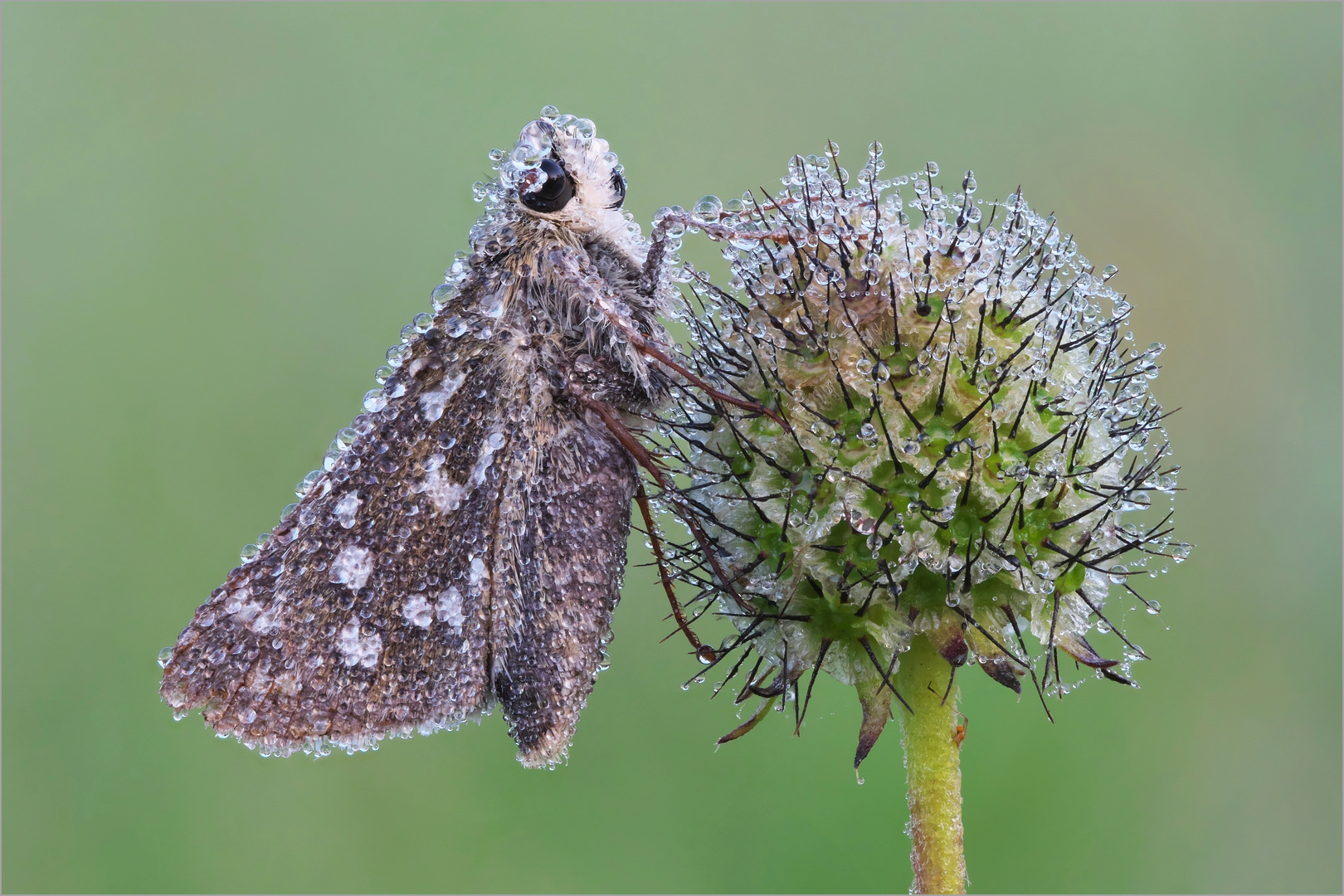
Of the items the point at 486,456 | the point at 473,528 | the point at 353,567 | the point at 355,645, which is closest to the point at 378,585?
the point at 353,567

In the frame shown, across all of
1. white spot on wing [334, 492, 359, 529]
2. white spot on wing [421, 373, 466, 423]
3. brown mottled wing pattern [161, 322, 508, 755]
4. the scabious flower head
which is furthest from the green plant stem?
white spot on wing [334, 492, 359, 529]

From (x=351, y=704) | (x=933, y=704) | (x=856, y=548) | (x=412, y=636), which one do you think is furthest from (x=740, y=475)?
(x=351, y=704)

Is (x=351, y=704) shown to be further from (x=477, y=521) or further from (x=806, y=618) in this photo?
(x=806, y=618)

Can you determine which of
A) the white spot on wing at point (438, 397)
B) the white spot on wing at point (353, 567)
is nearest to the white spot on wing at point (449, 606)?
the white spot on wing at point (353, 567)

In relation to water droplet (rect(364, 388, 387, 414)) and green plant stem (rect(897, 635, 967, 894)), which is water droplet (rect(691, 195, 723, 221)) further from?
green plant stem (rect(897, 635, 967, 894))

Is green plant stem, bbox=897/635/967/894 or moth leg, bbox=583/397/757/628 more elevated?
moth leg, bbox=583/397/757/628

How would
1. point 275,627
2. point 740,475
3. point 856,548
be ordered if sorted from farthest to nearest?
1. point 275,627
2. point 740,475
3. point 856,548

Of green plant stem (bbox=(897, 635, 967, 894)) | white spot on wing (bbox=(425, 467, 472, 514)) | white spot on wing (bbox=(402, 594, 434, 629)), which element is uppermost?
white spot on wing (bbox=(425, 467, 472, 514))

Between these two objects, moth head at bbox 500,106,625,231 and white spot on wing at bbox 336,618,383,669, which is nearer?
white spot on wing at bbox 336,618,383,669
